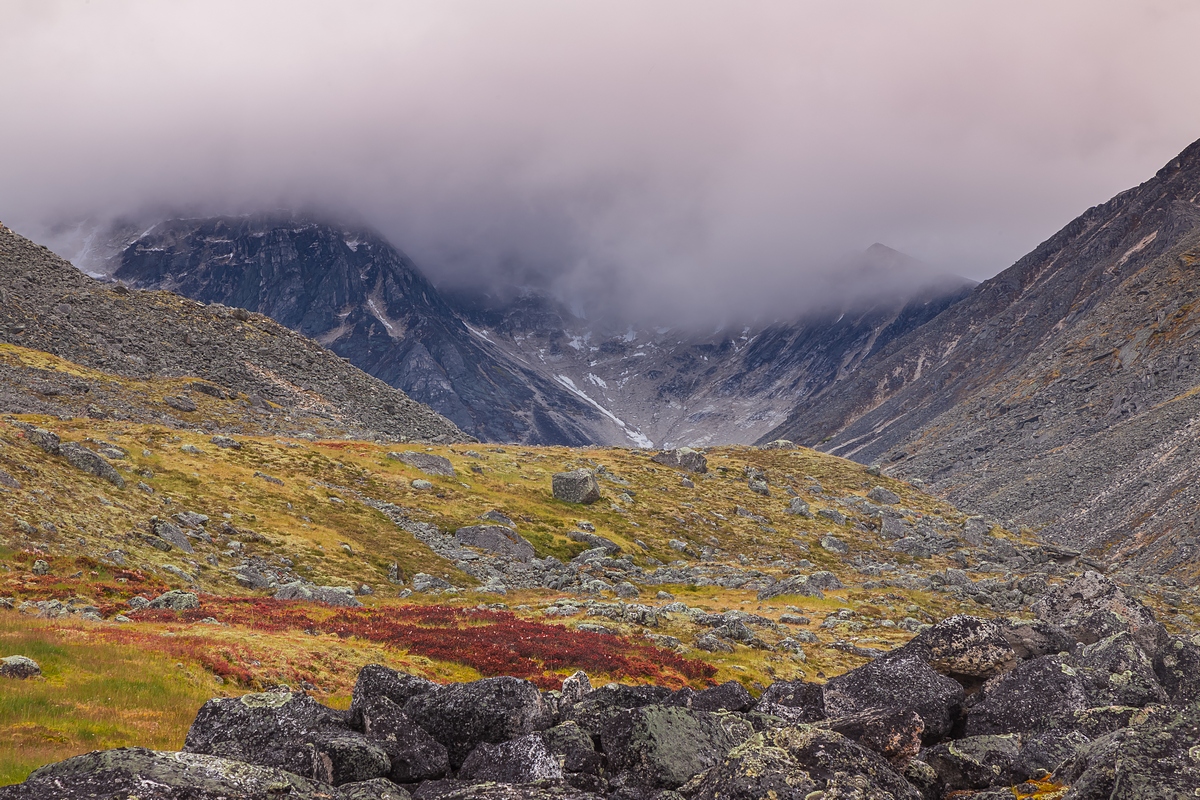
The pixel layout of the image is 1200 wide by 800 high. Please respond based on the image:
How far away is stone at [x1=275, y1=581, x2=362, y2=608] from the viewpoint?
43.2 meters

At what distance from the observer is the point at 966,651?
18766 mm

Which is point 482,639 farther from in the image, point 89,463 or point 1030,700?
point 89,463

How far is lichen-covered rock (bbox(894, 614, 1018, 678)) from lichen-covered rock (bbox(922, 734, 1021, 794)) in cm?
475

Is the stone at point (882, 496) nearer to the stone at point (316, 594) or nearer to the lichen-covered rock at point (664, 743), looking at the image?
the stone at point (316, 594)

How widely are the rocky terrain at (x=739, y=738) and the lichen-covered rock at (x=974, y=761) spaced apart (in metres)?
0.03

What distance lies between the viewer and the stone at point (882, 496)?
347 ft

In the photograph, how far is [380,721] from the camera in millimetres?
13898

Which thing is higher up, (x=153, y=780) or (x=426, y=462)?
(x=426, y=462)

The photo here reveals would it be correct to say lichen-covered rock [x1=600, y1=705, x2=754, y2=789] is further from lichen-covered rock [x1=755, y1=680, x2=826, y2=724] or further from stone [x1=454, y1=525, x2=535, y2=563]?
stone [x1=454, y1=525, x2=535, y2=563]

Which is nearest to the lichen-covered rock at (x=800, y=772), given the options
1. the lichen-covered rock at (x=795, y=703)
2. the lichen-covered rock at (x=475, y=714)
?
the lichen-covered rock at (x=475, y=714)

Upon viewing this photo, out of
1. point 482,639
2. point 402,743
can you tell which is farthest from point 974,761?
point 482,639

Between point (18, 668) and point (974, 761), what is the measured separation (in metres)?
23.4

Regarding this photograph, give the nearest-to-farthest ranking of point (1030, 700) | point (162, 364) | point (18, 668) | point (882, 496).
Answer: point (1030, 700)
point (18, 668)
point (882, 496)
point (162, 364)

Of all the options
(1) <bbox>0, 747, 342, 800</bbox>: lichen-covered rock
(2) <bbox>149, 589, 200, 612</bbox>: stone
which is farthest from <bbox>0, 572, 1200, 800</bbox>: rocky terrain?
(2) <bbox>149, 589, 200, 612</bbox>: stone
